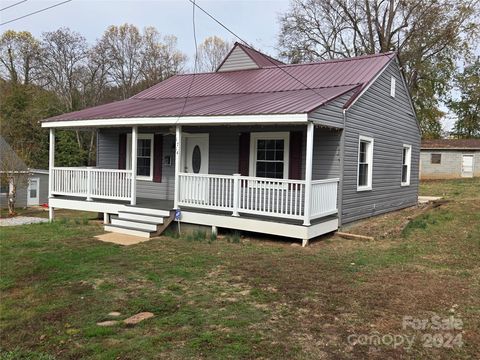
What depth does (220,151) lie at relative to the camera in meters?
11.8

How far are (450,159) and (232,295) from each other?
30902 mm

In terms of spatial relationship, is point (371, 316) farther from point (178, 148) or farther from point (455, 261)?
point (178, 148)

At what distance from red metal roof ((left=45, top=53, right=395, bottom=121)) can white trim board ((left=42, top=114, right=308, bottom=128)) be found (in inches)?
4.0

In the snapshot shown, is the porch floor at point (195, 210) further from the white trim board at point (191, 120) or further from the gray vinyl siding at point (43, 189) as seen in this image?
the gray vinyl siding at point (43, 189)

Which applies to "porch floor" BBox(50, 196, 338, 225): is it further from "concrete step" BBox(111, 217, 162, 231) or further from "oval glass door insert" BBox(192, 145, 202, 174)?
"oval glass door insert" BBox(192, 145, 202, 174)

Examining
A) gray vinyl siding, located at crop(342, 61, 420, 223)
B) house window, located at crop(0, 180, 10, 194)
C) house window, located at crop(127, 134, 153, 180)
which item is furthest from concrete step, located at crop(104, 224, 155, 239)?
house window, located at crop(0, 180, 10, 194)

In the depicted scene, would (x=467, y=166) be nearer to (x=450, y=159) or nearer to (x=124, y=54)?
(x=450, y=159)

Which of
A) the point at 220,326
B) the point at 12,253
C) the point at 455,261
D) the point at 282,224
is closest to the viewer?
the point at 220,326

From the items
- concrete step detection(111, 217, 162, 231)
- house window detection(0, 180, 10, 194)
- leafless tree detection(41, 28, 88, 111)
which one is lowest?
house window detection(0, 180, 10, 194)

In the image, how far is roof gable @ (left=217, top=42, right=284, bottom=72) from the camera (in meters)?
14.5

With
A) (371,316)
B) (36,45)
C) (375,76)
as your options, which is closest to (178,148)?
(375,76)

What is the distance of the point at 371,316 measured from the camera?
15.2 feet

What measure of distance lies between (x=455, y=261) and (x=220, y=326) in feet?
16.4

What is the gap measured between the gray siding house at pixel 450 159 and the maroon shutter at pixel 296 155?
24885 millimetres
